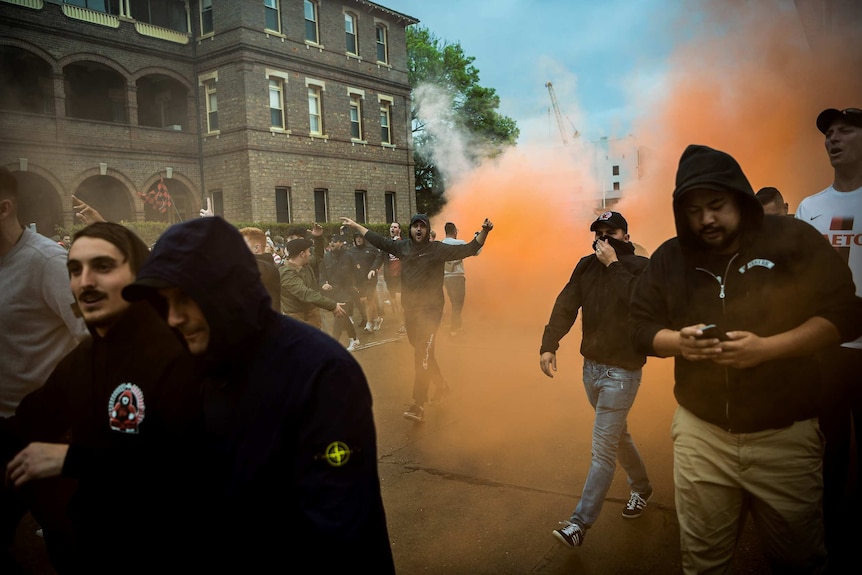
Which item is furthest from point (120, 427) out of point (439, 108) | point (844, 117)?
point (439, 108)

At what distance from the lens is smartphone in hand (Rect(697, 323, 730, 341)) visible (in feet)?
7.16

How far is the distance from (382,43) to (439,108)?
8854 mm

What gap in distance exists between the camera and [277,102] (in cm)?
2464

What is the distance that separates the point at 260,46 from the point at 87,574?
80.4 feet

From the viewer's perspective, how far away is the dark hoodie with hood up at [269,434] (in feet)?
5.12

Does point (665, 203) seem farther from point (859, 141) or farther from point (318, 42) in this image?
point (318, 42)

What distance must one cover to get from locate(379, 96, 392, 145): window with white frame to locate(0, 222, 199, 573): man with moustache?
28.1m

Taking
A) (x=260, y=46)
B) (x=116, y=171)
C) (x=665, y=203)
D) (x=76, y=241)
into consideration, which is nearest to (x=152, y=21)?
(x=260, y=46)

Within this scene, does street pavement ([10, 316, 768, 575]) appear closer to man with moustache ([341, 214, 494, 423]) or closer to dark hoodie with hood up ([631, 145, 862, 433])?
man with moustache ([341, 214, 494, 423])

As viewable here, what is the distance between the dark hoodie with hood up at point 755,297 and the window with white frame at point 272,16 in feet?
81.7

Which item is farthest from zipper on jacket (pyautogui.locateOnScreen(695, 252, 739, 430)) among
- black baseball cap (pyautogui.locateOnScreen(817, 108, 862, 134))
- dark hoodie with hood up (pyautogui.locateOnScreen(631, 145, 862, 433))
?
black baseball cap (pyautogui.locateOnScreen(817, 108, 862, 134))

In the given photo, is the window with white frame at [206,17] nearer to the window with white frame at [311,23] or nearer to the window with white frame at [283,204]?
the window with white frame at [311,23]

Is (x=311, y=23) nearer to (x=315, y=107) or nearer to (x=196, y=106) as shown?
(x=315, y=107)

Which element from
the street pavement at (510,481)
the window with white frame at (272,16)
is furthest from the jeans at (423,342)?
the window with white frame at (272,16)
